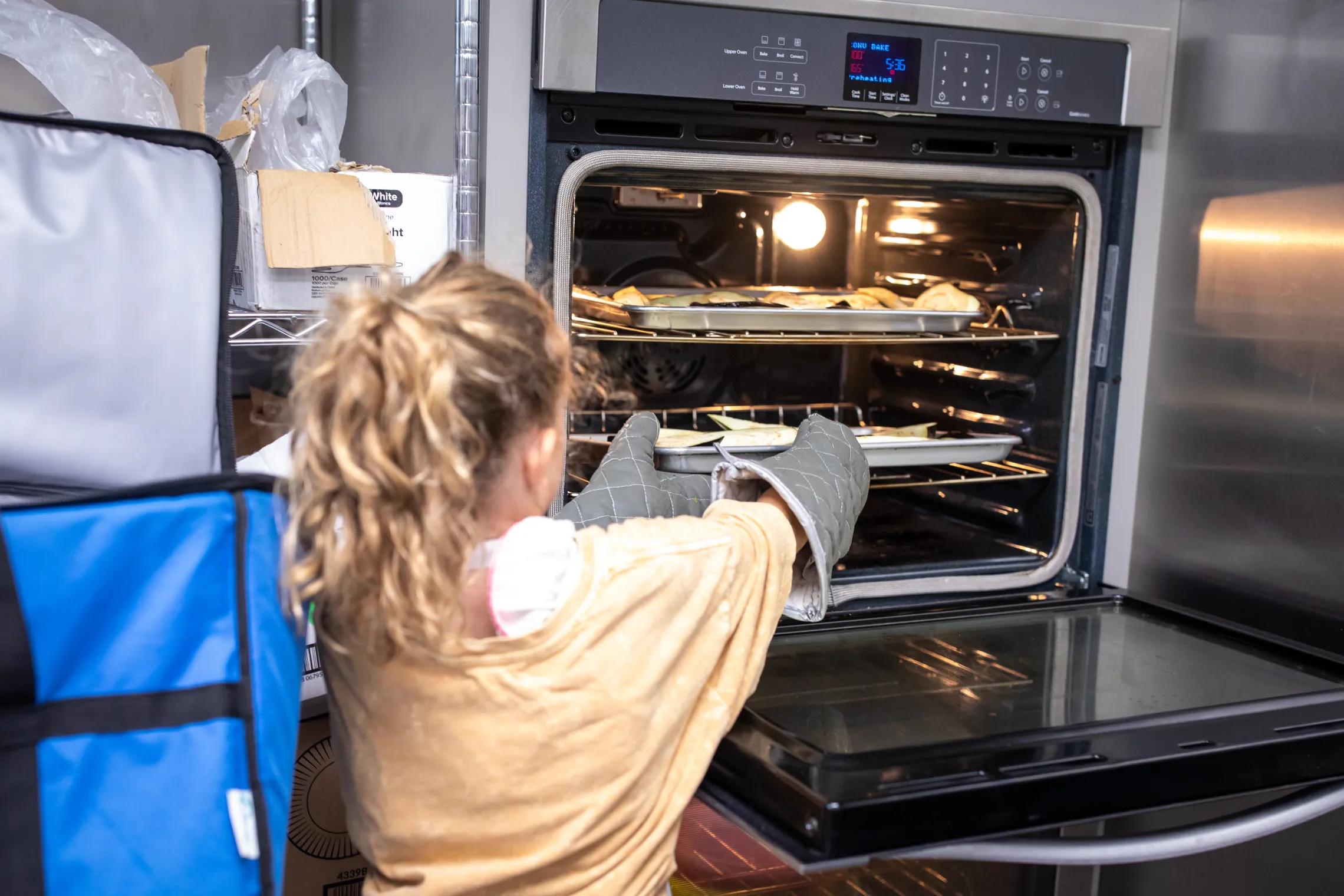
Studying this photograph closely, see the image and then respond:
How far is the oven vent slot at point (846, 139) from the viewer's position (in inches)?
52.6

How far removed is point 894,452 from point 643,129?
1.72 ft

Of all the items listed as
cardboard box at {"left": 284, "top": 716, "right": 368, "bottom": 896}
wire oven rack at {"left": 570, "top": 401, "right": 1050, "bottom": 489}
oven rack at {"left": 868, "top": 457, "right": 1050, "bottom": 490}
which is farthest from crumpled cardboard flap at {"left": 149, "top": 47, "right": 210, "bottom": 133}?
oven rack at {"left": 868, "top": 457, "right": 1050, "bottom": 490}

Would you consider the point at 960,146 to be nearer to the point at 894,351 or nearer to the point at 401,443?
the point at 894,351

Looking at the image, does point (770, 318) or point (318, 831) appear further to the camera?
point (770, 318)

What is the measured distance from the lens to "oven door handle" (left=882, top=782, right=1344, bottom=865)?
0.93 metres

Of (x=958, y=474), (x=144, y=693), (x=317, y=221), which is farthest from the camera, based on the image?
(x=958, y=474)

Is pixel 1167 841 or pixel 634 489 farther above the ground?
pixel 634 489

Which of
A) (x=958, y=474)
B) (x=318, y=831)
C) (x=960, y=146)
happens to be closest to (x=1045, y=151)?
(x=960, y=146)

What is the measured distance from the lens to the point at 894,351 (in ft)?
6.00

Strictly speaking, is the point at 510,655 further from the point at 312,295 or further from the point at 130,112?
the point at 130,112

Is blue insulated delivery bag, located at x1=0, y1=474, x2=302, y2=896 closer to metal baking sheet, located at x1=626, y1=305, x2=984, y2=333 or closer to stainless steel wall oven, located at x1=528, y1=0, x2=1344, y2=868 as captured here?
stainless steel wall oven, located at x1=528, y1=0, x2=1344, y2=868

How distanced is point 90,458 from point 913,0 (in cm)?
99

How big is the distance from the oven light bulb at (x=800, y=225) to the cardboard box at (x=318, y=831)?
0.96 meters

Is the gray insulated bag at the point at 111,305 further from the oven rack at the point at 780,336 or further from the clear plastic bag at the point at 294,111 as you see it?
the oven rack at the point at 780,336
